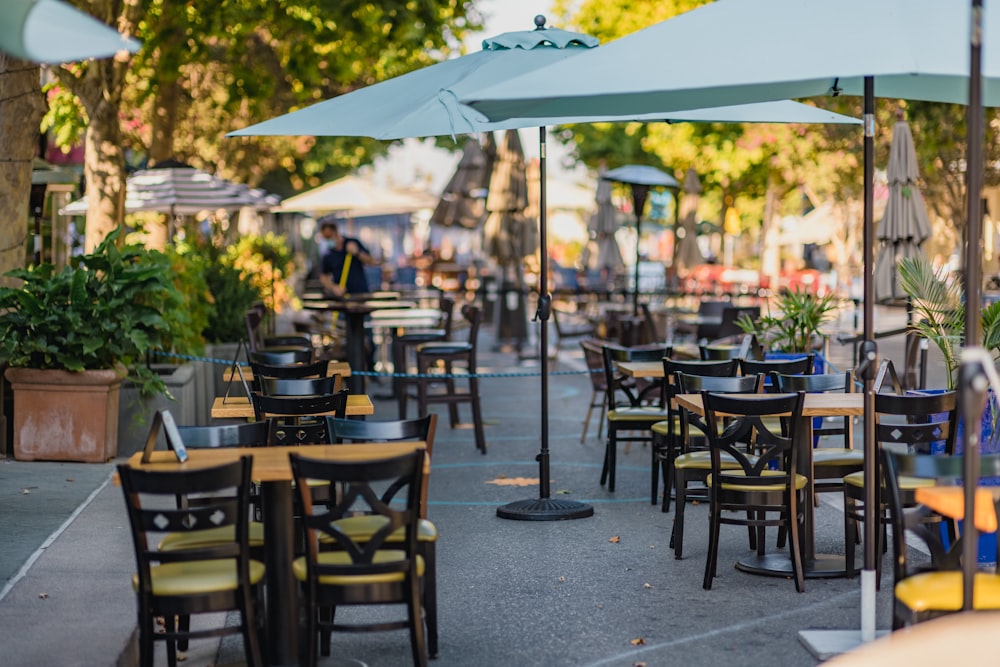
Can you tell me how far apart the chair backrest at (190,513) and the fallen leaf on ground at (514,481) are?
5372 millimetres

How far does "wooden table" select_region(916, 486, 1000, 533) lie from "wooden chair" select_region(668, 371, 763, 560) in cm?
247

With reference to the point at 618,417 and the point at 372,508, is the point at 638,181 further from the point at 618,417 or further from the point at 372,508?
the point at 372,508

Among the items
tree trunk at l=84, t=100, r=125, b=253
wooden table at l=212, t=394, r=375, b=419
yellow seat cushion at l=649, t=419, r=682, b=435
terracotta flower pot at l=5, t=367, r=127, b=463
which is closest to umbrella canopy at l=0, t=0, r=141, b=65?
wooden table at l=212, t=394, r=375, b=419

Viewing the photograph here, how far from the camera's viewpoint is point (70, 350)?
11.1 m

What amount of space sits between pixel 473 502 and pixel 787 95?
4.43 meters

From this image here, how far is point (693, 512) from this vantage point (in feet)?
32.4

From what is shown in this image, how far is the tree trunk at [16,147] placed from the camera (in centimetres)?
1179

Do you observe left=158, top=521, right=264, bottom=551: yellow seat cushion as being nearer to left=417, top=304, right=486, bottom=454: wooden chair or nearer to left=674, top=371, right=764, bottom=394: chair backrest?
left=674, top=371, right=764, bottom=394: chair backrest

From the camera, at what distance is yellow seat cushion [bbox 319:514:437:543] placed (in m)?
6.13

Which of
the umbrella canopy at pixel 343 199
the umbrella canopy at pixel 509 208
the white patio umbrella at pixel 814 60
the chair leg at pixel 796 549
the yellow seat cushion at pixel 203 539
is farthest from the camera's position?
the umbrella canopy at pixel 343 199

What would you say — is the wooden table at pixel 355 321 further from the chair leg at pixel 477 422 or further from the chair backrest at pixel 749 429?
the chair backrest at pixel 749 429

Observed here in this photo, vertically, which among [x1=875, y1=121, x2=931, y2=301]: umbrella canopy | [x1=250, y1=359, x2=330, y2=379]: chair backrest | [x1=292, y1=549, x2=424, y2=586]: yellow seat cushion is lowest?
[x1=292, y1=549, x2=424, y2=586]: yellow seat cushion

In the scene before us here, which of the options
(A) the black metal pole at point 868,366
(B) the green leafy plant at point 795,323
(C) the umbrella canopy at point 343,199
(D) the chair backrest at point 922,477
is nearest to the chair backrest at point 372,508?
(D) the chair backrest at point 922,477

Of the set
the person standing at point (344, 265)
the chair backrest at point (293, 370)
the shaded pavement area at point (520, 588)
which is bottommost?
the shaded pavement area at point (520, 588)
